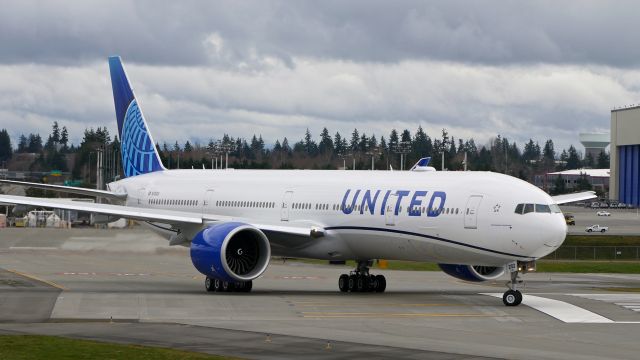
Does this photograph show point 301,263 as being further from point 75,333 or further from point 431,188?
point 75,333

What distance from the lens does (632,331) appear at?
103 ft

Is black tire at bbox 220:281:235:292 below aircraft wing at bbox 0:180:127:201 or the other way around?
below

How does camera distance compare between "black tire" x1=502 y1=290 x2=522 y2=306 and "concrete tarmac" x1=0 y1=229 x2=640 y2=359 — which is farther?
"black tire" x1=502 y1=290 x2=522 y2=306

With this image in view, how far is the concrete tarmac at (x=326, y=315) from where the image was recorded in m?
27.3

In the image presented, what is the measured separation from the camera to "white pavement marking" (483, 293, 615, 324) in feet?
112

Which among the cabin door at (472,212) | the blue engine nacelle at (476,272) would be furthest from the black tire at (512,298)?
the blue engine nacelle at (476,272)

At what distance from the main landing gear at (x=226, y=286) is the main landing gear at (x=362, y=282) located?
3.78 meters

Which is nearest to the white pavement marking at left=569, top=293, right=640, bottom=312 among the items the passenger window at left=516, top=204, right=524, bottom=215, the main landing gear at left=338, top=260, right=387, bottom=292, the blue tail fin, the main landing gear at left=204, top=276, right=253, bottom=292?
the passenger window at left=516, top=204, right=524, bottom=215

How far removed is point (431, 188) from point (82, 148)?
6150 inches

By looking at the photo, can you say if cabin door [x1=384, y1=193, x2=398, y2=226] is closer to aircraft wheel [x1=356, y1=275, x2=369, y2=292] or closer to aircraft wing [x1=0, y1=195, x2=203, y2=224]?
aircraft wheel [x1=356, y1=275, x2=369, y2=292]

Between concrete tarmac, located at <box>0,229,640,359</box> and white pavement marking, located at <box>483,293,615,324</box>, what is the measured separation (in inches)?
9.6

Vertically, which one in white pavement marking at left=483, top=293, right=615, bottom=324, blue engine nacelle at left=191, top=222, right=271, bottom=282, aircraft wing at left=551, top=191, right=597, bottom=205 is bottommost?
white pavement marking at left=483, top=293, right=615, bottom=324

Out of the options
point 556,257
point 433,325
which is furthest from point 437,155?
point 433,325

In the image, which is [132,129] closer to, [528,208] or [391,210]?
[391,210]
